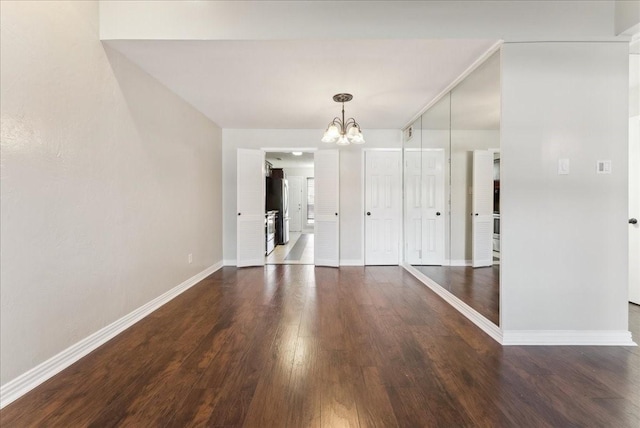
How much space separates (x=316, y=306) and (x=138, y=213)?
1.93m

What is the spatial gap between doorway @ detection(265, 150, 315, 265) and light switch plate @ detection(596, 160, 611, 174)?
12.5ft

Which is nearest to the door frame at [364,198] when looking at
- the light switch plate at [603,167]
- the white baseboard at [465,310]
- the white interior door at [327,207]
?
the white interior door at [327,207]

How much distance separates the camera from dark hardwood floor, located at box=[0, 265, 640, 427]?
137 cm

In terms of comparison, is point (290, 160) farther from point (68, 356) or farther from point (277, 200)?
point (68, 356)

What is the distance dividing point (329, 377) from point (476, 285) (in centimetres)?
170

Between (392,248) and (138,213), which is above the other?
(138,213)

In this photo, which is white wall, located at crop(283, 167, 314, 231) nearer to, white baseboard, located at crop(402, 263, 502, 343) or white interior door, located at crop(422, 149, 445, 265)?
white interior door, located at crop(422, 149, 445, 265)

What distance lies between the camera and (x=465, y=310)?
2.61 m

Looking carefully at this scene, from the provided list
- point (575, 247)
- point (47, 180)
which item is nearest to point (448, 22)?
point (575, 247)

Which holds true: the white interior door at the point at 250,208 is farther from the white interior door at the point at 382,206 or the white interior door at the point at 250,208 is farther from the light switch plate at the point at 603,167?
the light switch plate at the point at 603,167

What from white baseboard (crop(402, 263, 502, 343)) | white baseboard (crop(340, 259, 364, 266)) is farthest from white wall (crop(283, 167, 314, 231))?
white baseboard (crop(402, 263, 502, 343))

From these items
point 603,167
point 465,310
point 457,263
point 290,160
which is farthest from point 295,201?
point 603,167

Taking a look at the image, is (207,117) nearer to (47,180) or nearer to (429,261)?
(47,180)

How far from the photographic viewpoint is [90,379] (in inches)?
65.4
